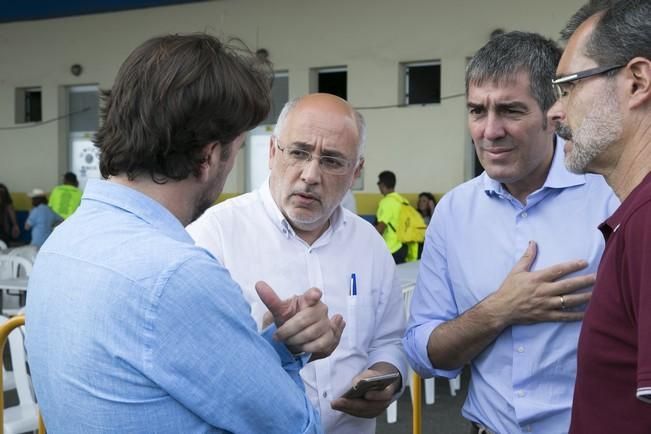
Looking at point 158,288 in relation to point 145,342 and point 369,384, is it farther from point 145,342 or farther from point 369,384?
point 369,384

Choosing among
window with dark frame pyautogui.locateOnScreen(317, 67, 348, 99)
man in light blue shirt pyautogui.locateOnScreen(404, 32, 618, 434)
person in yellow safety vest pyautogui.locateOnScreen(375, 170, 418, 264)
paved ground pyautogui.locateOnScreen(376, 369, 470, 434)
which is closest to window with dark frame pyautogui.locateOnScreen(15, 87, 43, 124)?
window with dark frame pyautogui.locateOnScreen(317, 67, 348, 99)

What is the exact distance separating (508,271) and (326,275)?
22.2 inches

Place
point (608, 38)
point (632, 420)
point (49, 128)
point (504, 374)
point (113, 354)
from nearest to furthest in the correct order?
1. point (113, 354)
2. point (632, 420)
3. point (608, 38)
4. point (504, 374)
5. point (49, 128)

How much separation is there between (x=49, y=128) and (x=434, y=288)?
49.6 ft

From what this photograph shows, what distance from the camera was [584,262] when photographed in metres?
1.89

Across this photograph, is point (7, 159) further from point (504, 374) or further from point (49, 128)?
point (504, 374)

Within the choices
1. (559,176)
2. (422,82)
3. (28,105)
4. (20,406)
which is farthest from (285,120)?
(28,105)

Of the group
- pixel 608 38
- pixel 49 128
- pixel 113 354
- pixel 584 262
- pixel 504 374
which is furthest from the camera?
pixel 49 128

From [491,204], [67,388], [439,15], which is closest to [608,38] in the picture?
[491,204]

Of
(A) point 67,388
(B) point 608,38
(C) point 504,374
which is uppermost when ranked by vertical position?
(B) point 608,38

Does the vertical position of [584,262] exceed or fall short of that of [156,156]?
it falls short

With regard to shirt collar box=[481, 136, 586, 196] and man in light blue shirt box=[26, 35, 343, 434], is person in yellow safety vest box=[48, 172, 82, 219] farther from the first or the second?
man in light blue shirt box=[26, 35, 343, 434]

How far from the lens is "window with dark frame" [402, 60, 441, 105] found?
1297 centimetres

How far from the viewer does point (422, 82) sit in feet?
42.9
